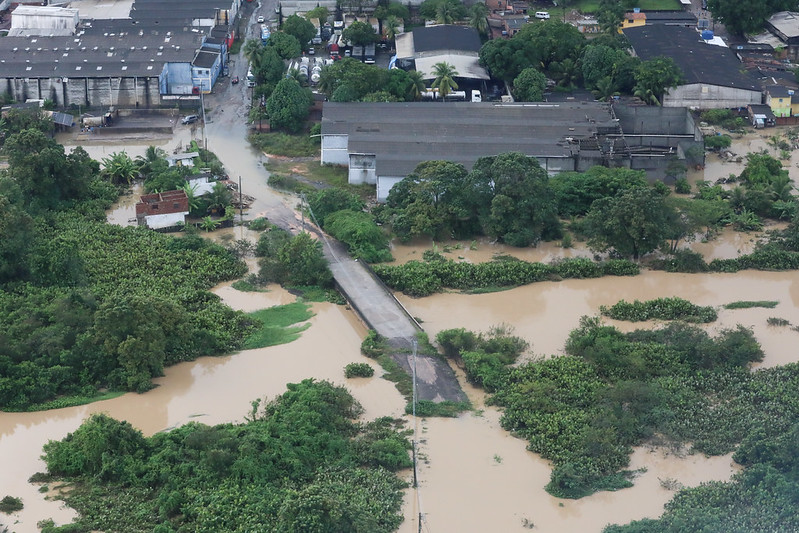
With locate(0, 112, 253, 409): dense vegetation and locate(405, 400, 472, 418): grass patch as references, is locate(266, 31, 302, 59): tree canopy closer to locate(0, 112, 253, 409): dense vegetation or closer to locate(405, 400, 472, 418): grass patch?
locate(0, 112, 253, 409): dense vegetation

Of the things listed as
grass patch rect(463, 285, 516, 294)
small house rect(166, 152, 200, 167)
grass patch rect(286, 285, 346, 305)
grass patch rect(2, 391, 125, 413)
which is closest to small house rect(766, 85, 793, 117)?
grass patch rect(463, 285, 516, 294)

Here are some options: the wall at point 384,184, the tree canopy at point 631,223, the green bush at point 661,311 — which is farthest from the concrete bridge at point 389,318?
the tree canopy at point 631,223

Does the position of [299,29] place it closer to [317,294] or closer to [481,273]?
[317,294]

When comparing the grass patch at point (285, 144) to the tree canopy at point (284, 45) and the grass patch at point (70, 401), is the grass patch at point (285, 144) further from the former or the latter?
the grass patch at point (70, 401)

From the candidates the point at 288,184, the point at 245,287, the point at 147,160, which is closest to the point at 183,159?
the point at 147,160

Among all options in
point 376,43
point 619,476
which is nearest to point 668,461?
point 619,476

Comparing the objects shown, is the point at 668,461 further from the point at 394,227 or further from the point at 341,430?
the point at 394,227
